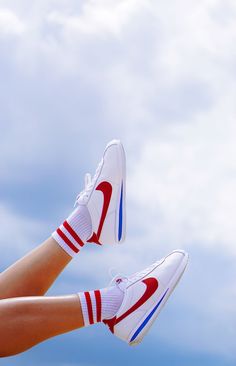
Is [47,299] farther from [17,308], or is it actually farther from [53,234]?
[53,234]

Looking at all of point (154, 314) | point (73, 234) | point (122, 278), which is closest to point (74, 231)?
point (73, 234)

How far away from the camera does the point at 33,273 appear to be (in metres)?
4.09

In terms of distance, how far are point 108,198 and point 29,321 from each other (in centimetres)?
126

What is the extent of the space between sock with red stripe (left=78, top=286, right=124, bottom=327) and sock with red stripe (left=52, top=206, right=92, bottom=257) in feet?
1.34

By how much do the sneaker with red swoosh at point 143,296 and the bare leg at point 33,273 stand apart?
39cm

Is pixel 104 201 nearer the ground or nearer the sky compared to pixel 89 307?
nearer the sky

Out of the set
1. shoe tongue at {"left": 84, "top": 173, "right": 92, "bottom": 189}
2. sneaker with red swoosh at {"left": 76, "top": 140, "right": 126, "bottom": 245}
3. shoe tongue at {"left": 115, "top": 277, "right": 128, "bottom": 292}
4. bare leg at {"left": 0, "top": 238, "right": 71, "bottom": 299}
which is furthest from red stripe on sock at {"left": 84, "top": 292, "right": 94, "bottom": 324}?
shoe tongue at {"left": 84, "top": 173, "right": 92, "bottom": 189}

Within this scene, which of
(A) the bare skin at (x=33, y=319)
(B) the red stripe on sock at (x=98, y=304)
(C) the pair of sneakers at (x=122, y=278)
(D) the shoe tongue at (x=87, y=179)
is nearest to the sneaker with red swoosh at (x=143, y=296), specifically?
(C) the pair of sneakers at (x=122, y=278)

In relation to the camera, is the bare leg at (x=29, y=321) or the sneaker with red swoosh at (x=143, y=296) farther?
the sneaker with red swoosh at (x=143, y=296)

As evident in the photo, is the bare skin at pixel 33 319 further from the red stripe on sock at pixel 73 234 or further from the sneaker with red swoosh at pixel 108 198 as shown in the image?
the sneaker with red swoosh at pixel 108 198

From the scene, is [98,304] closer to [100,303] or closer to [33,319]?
[100,303]

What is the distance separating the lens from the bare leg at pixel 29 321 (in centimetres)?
360

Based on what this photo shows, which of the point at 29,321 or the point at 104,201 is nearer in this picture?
the point at 29,321

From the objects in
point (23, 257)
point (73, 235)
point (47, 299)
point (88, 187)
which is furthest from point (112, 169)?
point (47, 299)
